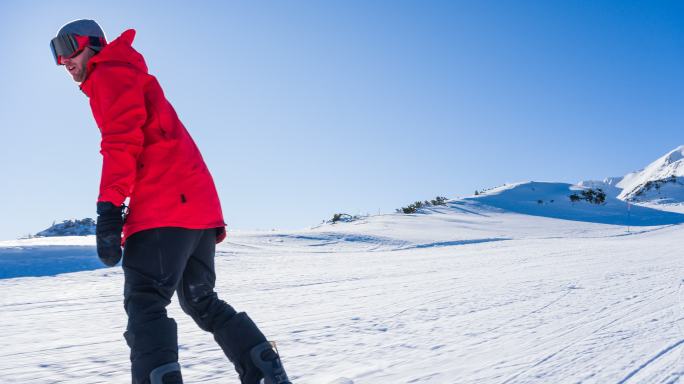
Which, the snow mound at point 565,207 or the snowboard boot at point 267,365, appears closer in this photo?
the snowboard boot at point 267,365

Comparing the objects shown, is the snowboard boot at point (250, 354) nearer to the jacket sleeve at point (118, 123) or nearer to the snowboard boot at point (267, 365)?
the snowboard boot at point (267, 365)

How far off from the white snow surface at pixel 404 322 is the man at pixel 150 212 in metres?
0.48

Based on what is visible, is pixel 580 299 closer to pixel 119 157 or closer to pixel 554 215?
pixel 119 157

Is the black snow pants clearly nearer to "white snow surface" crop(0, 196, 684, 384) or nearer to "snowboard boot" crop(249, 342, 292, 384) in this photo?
"snowboard boot" crop(249, 342, 292, 384)

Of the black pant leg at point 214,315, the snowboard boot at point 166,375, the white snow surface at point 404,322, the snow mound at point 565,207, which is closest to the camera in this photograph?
the snowboard boot at point 166,375

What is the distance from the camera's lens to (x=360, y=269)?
7.27m

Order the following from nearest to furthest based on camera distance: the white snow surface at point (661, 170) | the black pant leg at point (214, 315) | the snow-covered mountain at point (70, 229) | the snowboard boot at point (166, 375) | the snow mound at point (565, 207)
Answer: the snowboard boot at point (166, 375)
the black pant leg at point (214, 315)
the snow-covered mountain at point (70, 229)
the snow mound at point (565, 207)
the white snow surface at point (661, 170)

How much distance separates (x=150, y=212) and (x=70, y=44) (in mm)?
747

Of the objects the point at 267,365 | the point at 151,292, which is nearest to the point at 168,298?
the point at 151,292

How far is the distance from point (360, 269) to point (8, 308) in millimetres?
4384

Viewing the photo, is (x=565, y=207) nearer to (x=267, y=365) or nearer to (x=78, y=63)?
(x=267, y=365)

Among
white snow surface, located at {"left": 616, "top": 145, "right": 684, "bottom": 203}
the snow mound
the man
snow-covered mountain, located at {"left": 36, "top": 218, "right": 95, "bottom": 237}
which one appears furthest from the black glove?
white snow surface, located at {"left": 616, "top": 145, "right": 684, "bottom": 203}

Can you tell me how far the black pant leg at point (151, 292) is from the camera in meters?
1.72

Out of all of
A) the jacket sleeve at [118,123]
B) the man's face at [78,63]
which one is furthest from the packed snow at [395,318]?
the man's face at [78,63]
